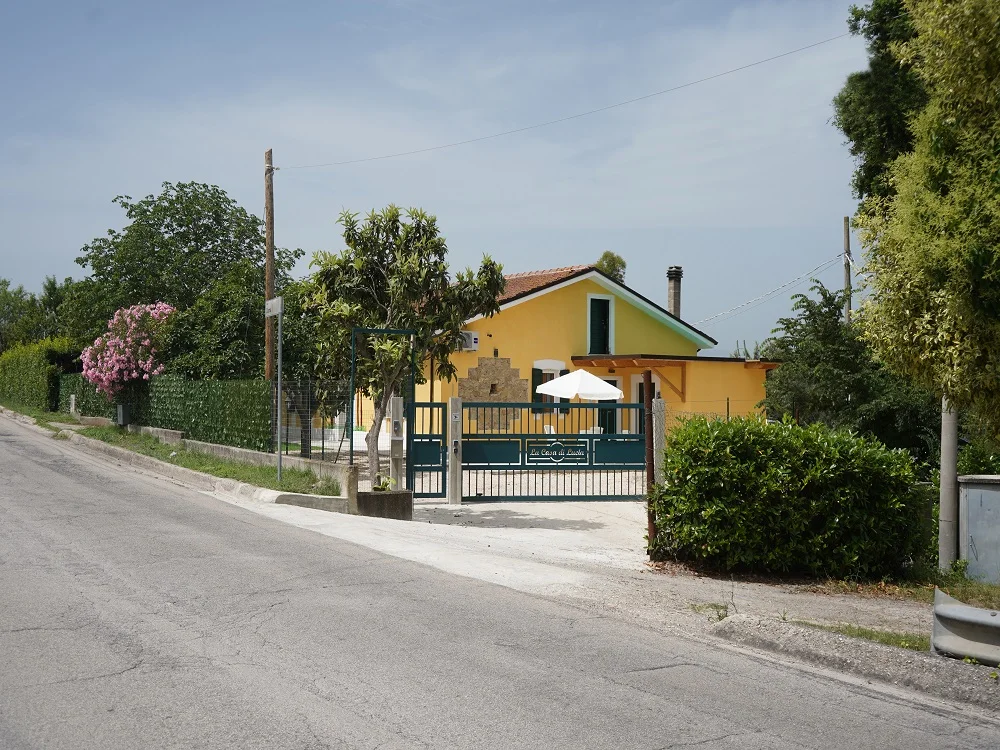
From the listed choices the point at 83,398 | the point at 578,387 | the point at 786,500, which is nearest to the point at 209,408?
the point at 578,387

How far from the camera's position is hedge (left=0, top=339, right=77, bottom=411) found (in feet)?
140

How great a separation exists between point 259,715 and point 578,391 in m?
16.0

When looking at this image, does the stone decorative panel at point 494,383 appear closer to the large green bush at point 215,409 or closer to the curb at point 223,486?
the large green bush at point 215,409

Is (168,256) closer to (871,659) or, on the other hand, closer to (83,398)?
(83,398)

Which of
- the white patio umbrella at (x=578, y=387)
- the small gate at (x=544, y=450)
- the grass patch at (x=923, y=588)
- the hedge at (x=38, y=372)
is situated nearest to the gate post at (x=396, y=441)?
the small gate at (x=544, y=450)

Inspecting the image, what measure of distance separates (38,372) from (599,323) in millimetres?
28671

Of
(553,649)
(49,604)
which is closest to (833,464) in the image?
(553,649)

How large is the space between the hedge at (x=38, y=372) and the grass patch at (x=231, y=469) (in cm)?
1863

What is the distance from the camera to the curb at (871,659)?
5801mm

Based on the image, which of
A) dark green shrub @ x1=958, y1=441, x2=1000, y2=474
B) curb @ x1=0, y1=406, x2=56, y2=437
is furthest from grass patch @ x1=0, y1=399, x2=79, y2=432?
dark green shrub @ x1=958, y1=441, x2=1000, y2=474

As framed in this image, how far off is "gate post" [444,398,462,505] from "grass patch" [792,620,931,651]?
8605mm

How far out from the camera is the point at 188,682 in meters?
5.62

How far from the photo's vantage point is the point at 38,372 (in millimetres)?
44500

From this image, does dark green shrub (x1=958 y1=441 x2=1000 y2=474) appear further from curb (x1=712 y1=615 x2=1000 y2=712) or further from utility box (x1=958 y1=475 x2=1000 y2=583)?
curb (x1=712 y1=615 x2=1000 y2=712)
